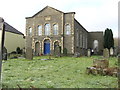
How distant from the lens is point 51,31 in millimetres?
36500

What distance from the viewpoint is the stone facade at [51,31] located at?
115 ft

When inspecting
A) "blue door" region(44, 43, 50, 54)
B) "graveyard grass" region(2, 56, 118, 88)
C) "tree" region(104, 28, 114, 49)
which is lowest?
"graveyard grass" region(2, 56, 118, 88)

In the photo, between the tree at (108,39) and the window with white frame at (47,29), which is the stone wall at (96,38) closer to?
the tree at (108,39)

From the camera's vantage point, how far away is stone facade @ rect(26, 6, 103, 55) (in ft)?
115

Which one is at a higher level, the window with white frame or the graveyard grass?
the window with white frame

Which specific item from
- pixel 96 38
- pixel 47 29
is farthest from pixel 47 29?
pixel 96 38

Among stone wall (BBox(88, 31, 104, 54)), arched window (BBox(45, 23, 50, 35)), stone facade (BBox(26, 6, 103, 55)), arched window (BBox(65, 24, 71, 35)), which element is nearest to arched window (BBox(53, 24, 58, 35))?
stone facade (BBox(26, 6, 103, 55))

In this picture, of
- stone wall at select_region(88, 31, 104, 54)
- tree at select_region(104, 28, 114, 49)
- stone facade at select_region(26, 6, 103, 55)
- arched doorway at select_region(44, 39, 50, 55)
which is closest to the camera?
stone facade at select_region(26, 6, 103, 55)

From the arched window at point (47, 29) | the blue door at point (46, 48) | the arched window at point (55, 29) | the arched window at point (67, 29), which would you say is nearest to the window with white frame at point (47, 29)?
the arched window at point (47, 29)

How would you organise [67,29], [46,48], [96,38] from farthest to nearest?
[96,38] → [46,48] → [67,29]

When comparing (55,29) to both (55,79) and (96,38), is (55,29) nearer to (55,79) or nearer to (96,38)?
(96,38)

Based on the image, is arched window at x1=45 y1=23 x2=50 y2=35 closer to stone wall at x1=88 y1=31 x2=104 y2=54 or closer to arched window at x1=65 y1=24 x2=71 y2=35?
arched window at x1=65 y1=24 x2=71 y2=35

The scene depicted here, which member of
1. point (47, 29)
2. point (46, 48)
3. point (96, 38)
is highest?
point (47, 29)

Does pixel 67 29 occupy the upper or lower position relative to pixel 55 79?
upper
